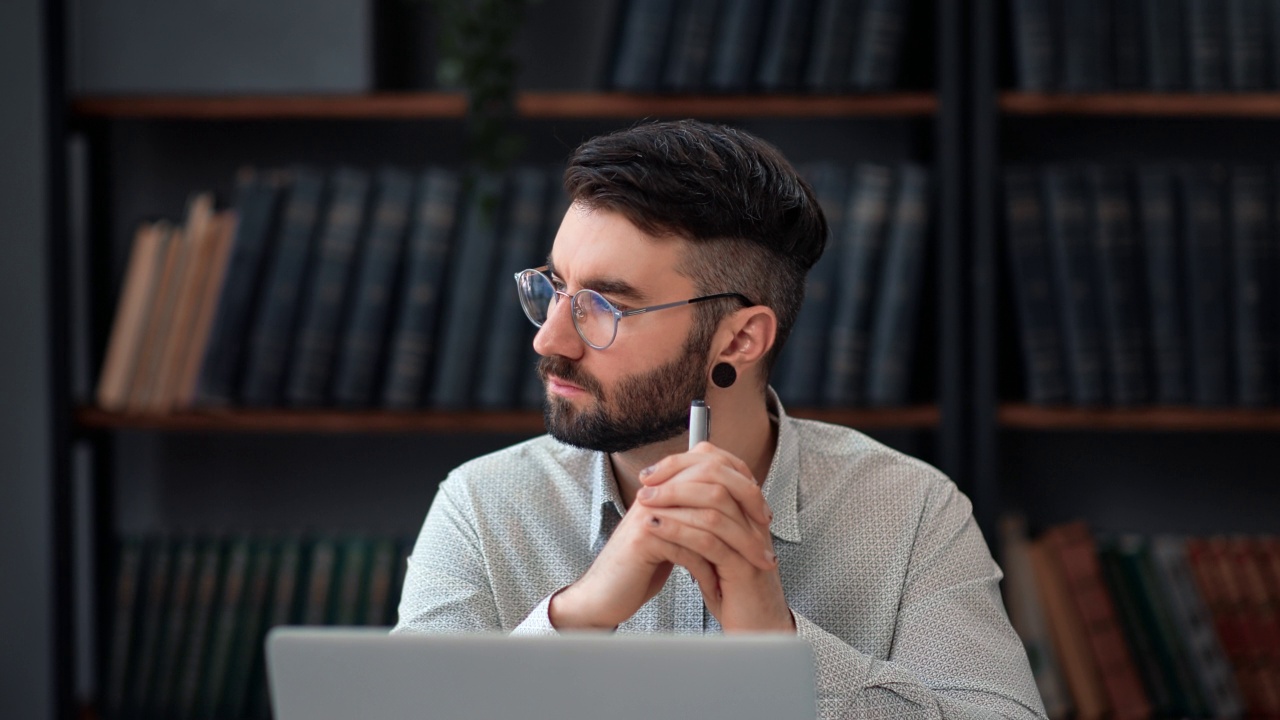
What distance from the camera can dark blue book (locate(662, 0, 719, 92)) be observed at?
188cm

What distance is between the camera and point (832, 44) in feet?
6.15

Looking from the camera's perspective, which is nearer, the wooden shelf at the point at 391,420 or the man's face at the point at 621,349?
the man's face at the point at 621,349

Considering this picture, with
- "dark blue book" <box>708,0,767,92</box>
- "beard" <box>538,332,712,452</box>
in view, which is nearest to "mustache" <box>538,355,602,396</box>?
"beard" <box>538,332,712,452</box>

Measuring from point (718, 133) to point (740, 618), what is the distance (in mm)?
501

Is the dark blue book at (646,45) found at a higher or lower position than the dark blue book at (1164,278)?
higher

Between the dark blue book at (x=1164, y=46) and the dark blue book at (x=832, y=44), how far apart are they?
435 mm

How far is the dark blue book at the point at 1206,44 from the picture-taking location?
1.84 m

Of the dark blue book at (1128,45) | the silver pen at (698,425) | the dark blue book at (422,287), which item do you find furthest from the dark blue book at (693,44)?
the silver pen at (698,425)

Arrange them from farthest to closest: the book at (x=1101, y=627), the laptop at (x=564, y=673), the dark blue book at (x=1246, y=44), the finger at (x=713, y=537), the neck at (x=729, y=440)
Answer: the book at (x=1101, y=627) < the dark blue book at (x=1246, y=44) < the neck at (x=729, y=440) < the finger at (x=713, y=537) < the laptop at (x=564, y=673)

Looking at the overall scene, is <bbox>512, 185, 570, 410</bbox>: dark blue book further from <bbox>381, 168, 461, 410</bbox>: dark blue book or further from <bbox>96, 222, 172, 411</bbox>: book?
<bbox>96, 222, 172, 411</bbox>: book

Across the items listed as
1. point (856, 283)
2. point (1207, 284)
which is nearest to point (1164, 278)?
point (1207, 284)

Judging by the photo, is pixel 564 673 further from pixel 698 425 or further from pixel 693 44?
pixel 693 44

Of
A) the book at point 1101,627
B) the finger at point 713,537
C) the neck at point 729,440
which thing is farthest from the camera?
the book at point 1101,627

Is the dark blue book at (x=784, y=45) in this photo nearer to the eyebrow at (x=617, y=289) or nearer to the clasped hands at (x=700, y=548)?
the eyebrow at (x=617, y=289)
